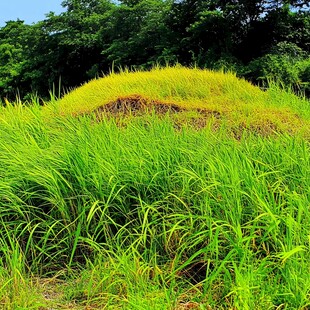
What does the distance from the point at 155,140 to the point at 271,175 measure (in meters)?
0.73

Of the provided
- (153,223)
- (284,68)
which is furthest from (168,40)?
(153,223)

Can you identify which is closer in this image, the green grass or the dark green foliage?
the green grass

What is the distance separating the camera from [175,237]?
2312 mm

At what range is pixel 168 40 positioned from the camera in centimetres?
1128

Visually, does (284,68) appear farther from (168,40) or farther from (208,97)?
(208,97)

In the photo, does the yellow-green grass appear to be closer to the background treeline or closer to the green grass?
the green grass

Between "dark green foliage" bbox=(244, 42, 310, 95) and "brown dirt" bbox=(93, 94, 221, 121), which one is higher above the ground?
"brown dirt" bbox=(93, 94, 221, 121)

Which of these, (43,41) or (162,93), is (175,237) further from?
(43,41)

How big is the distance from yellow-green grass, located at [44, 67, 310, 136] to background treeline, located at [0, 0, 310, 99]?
2315mm

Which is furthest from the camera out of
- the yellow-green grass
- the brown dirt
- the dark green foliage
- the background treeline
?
the background treeline

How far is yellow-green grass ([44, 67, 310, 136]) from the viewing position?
4426 mm

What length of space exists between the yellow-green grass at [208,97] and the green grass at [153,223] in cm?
131

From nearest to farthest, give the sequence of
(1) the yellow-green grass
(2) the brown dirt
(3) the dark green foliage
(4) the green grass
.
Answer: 1. (4) the green grass
2. (1) the yellow-green grass
3. (2) the brown dirt
4. (3) the dark green foliage

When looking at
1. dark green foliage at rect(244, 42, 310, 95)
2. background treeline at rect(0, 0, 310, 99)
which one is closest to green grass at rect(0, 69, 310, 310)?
background treeline at rect(0, 0, 310, 99)
